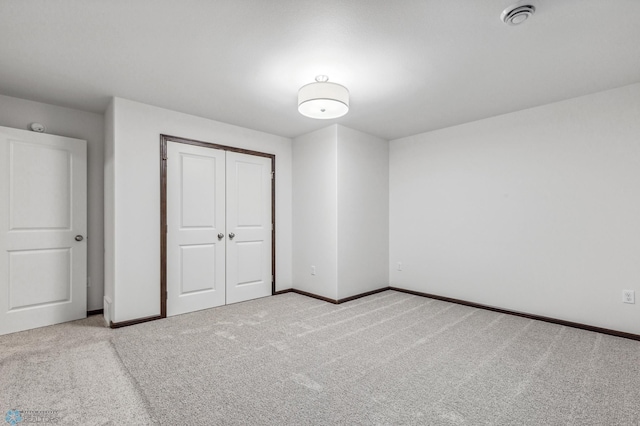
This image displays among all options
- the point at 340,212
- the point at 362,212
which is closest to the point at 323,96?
the point at 340,212

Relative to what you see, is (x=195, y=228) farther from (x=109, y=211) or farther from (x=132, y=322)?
(x=132, y=322)

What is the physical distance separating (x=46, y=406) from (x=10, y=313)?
6.26 feet

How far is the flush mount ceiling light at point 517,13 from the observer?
71.3 inches

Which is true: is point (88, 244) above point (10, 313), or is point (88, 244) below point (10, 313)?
above

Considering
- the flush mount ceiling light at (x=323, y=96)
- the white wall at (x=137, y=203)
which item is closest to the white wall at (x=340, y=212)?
the flush mount ceiling light at (x=323, y=96)

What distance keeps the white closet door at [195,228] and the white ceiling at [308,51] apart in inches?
26.5

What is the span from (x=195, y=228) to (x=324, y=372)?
2.42m

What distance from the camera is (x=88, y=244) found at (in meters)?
3.62

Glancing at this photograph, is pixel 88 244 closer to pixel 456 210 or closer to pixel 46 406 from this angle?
pixel 46 406

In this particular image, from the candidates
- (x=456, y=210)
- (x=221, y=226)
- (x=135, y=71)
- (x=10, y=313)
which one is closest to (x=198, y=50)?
(x=135, y=71)

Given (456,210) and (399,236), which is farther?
(399,236)

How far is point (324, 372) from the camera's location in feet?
7.29

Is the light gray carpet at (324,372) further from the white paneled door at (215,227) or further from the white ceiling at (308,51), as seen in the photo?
the white ceiling at (308,51)

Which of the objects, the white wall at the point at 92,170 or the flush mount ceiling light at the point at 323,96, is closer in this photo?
the flush mount ceiling light at the point at 323,96
